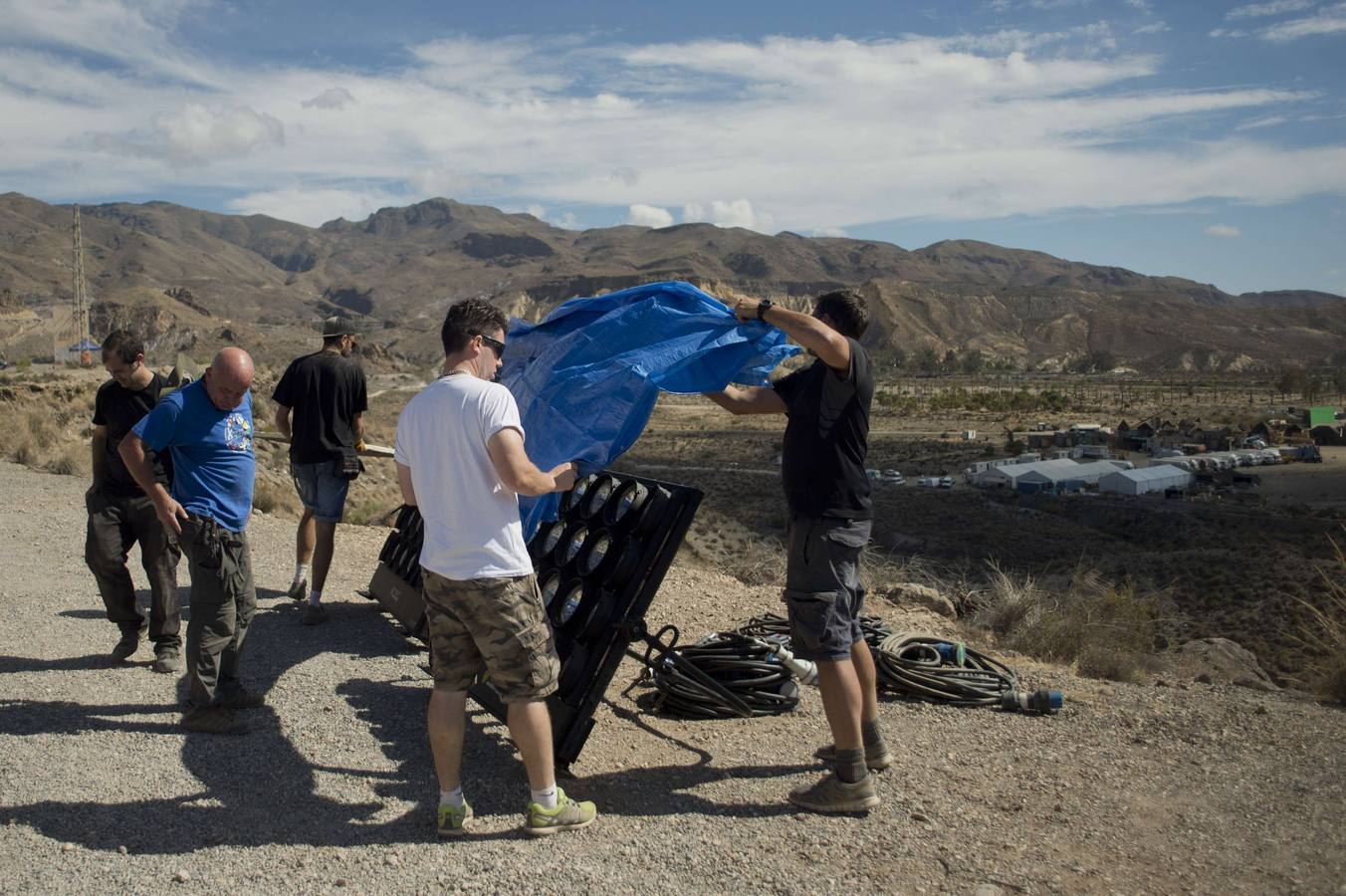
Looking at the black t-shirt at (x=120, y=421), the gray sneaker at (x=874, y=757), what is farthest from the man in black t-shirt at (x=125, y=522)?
the gray sneaker at (x=874, y=757)

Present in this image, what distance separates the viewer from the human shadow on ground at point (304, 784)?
401 centimetres

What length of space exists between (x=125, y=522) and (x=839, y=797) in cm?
443

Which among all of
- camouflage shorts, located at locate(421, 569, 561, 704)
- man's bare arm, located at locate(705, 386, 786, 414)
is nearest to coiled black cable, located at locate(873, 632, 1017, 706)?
man's bare arm, located at locate(705, 386, 786, 414)

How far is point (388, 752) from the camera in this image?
488cm

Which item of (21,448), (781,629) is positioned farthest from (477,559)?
(21,448)

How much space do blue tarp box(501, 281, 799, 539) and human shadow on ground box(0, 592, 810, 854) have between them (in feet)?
4.05

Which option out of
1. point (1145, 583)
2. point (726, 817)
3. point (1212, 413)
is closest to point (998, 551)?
point (1145, 583)

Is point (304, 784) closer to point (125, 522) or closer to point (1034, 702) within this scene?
point (125, 522)

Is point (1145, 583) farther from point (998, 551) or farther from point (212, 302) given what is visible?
point (212, 302)

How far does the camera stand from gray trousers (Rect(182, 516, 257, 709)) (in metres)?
4.96

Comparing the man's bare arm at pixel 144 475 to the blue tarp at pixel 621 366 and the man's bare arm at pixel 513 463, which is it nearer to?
the blue tarp at pixel 621 366

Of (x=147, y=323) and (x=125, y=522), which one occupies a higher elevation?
(x=147, y=323)

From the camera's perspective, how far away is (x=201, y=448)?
16.6 feet

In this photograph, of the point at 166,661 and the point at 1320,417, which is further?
the point at 1320,417
